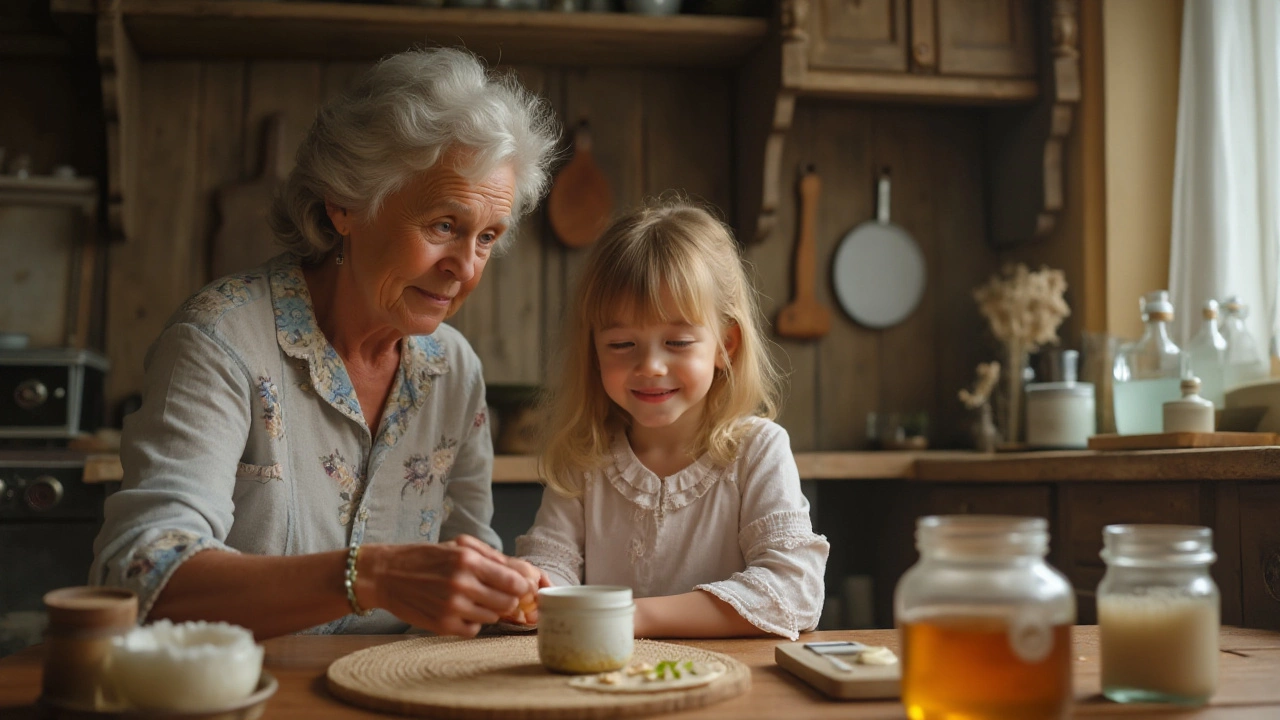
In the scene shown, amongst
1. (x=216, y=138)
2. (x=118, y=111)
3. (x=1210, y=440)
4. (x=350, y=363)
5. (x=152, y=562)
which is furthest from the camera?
(x=216, y=138)

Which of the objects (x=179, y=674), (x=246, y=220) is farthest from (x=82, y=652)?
(x=246, y=220)

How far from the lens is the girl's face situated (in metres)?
1.48

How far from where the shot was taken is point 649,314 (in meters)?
1.49

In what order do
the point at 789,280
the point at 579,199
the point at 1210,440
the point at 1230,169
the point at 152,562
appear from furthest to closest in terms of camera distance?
the point at 789,280, the point at 579,199, the point at 1230,169, the point at 1210,440, the point at 152,562

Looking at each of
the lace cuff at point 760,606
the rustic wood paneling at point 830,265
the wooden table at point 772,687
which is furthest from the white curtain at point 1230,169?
the lace cuff at point 760,606

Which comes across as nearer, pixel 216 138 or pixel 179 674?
pixel 179 674

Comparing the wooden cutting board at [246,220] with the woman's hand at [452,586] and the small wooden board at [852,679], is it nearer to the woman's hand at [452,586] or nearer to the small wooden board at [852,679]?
the woman's hand at [452,586]

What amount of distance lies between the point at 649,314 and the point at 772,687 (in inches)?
25.7

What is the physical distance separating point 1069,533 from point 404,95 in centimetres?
159

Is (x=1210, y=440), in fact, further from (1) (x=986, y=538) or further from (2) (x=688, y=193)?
(2) (x=688, y=193)

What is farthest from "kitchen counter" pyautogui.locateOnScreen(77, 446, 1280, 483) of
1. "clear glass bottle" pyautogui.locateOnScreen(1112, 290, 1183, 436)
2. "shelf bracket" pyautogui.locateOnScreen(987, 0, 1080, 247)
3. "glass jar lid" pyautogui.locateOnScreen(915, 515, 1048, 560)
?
"glass jar lid" pyautogui.locateOnScreen(915, 515, 1048, 560)

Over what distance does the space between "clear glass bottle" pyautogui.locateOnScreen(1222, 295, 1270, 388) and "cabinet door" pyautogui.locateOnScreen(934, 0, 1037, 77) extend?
0.93 m

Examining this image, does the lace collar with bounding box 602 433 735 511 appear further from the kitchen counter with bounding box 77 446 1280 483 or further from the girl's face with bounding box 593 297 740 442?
the kitchen counter with bounding box 77 446 1280 483

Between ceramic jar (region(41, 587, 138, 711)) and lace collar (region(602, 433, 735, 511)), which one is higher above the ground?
lace collar (region(602, 433, 735, 511))
